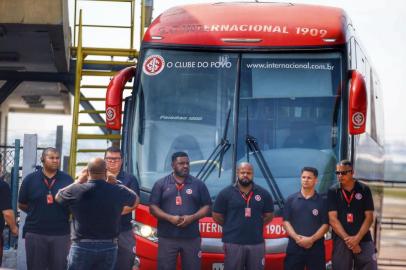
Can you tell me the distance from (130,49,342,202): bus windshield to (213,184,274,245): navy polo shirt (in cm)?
62

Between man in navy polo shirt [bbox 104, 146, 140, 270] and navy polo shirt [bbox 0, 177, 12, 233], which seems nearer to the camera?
navy polo shirt [bbox 0, 177, 12, 233]

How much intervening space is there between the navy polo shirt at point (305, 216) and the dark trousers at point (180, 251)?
1.06 metres

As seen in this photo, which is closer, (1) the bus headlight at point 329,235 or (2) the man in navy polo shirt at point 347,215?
(2) the man in navy polo shirt at point 347,215

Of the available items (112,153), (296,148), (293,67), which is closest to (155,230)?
(112,153)

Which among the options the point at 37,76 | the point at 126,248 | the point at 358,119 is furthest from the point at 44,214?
the point at 37,76

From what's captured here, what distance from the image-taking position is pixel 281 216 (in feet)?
35.0

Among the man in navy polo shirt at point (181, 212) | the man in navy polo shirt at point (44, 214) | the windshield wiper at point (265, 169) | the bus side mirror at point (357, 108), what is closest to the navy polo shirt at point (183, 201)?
the man in navy polo shirt at point (181, 212)

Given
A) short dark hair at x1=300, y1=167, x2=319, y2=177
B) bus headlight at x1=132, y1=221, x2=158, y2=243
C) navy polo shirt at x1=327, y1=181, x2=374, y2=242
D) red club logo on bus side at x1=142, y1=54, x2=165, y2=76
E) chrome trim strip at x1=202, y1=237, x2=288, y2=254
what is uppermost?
red club logo on bus side at x1=142, y1=54, x2=165, y2=76

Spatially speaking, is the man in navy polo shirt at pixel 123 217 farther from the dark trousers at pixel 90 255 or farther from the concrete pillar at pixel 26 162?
the concrete pillar at pixel 26 162

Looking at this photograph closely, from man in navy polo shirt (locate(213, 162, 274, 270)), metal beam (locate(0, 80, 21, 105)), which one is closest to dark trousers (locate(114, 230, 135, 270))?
man in navy polo shirt (locate(213, 162, 274, 270))

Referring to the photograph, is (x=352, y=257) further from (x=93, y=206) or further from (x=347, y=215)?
(x=93, y=206)

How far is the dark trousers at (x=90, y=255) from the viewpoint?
8.76 m

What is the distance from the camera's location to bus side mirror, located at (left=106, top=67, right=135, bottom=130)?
11.2m

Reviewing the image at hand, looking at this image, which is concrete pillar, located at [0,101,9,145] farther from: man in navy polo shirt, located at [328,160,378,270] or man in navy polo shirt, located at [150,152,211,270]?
man in navy polo shirt, located at [328,160,378,270]
